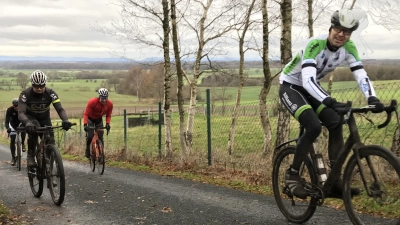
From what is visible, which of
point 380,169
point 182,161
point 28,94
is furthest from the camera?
point 182,161

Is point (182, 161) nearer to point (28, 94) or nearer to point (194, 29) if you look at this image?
point (28, 94)

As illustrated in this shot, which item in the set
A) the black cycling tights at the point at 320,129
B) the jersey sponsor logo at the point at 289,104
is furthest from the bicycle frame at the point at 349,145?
the jersey sponsor logo at the point at 289,104

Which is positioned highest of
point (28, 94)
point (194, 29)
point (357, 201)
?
point (194, 29)

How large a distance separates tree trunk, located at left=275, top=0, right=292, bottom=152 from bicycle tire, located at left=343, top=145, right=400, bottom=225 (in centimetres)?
523

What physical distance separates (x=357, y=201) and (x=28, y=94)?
5.67 meters

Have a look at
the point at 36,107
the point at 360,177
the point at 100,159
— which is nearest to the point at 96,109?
the point at 100,159

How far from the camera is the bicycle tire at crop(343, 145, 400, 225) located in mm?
3724

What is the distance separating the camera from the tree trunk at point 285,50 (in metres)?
9.37

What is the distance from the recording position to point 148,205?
21.2ft

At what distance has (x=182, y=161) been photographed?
11.2m

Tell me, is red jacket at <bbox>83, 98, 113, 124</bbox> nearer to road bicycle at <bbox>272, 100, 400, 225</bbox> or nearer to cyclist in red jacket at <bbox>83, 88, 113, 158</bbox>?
cyclist in red jacket at <bbox>83, 88, 113, 158</bbox>

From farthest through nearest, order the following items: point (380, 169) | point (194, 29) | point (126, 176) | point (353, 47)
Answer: point (194, 29) < point (126, 176) < point (353, 47) < point (380, 169)

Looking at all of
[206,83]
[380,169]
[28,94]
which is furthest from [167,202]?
[206,83]

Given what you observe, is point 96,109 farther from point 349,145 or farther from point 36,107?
point 349,145
